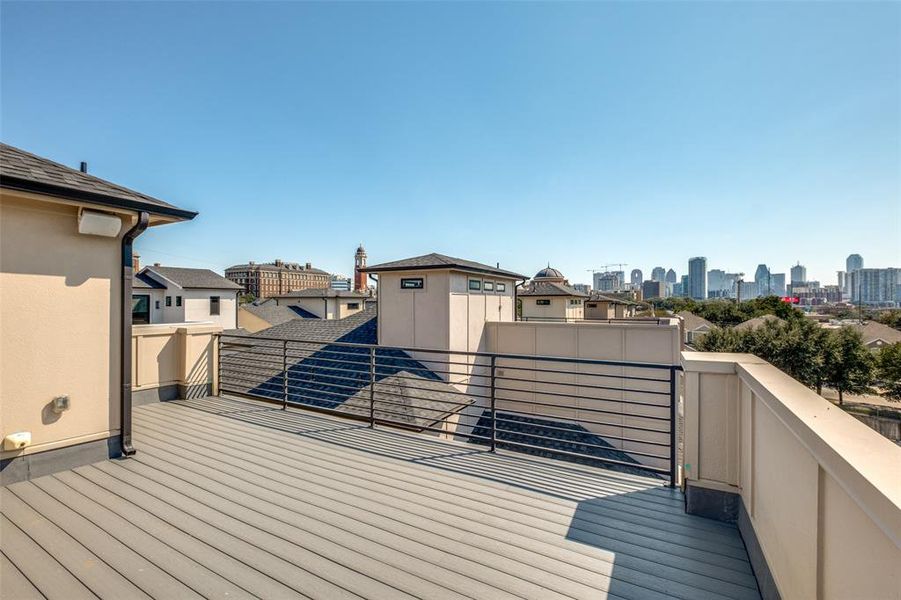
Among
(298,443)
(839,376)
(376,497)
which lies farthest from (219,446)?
(839,376)

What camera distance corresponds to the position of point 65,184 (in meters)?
3.10

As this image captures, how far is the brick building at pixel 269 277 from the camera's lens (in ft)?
238

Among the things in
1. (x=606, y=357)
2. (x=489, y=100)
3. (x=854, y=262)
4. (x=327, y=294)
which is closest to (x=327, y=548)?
(x=606, y=357)

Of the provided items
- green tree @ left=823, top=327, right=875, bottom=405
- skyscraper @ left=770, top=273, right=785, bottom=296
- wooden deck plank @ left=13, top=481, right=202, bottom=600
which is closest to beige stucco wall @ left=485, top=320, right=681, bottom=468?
wooden deck plank @ left=13, top=481, right=202, bottom=600

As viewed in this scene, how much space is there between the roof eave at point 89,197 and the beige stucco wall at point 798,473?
475cm

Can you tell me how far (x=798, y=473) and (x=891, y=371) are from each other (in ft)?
90.7

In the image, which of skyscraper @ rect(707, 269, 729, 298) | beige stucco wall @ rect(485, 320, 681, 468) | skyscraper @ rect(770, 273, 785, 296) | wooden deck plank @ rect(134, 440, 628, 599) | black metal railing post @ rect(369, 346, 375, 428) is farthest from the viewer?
skyscraper @ rect(707, 269, 729, 298)

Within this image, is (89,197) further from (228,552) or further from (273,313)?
(273,313)

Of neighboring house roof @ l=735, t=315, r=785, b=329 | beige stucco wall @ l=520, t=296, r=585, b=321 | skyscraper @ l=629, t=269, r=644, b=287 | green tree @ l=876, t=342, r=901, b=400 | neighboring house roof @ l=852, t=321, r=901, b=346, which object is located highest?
skyscraper @ l=629, t=269, r=644, b=287

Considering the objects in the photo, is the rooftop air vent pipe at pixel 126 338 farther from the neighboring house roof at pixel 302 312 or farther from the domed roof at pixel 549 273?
the neighboring house roof at pixel 302 312

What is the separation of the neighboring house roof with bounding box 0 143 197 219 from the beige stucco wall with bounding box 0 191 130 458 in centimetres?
19

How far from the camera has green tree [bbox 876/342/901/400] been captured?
18.6 m

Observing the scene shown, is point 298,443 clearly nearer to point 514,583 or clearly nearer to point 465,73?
point 514,583

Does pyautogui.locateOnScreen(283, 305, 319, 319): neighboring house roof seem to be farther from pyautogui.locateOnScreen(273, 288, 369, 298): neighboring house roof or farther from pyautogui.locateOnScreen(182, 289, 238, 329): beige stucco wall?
pyautogui.locateOnScreen(182, 289, 238, 329): beige stucco wall
